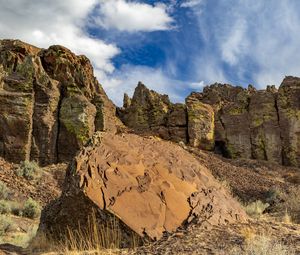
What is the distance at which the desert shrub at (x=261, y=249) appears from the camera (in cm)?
536

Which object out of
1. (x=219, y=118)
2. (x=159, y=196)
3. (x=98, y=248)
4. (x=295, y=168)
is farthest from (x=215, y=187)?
(x=219, y=118)

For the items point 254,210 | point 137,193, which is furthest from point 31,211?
point 137,193

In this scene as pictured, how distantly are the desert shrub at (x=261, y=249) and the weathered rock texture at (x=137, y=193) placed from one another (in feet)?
4.15

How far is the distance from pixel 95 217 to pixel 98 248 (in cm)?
68

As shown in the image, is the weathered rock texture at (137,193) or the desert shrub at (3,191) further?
the desert shrub at (3,191)

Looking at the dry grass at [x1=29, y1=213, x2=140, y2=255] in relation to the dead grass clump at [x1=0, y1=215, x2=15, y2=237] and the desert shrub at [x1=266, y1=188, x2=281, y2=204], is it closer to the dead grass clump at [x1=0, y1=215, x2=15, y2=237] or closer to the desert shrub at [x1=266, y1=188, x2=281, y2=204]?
the dead grass clump at [x1=0, y1=215, x2=15, y2=237]

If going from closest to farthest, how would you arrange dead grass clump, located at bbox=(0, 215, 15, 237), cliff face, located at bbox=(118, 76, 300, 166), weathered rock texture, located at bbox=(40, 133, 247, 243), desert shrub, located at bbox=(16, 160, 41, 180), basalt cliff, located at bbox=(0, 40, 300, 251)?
weathered rock texture, located at bbox=(40, 133, 247, 243) < basalt cliff, located at bbox=(0, 40, 300, 251) < dead grass clump, located at bbox=(0, 215, 15, 237) < desert shrub, located at bbox=(16, 160, 41, 180) < cliff face, located at bbox=(118, 76, 300, 166)

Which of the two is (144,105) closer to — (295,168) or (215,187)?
(295,168)

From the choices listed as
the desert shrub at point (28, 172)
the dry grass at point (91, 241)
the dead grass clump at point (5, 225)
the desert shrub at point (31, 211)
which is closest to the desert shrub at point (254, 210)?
the dry grass at point (91, 241)

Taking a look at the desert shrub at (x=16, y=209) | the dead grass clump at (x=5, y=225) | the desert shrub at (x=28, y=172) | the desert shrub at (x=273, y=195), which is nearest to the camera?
the dead grass clump at (x=5, y=225)

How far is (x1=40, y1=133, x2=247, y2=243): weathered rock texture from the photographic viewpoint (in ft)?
22.8

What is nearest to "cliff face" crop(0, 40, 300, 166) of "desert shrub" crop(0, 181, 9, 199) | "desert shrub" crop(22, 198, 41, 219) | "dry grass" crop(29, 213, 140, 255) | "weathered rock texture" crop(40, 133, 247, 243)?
"desert shrub" crop(0, 181, 9, 199)

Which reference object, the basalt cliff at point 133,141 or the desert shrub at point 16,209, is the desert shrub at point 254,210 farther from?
the desert shrub at point 16,209

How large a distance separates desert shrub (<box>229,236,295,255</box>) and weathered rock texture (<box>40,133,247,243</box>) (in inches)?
49.8
